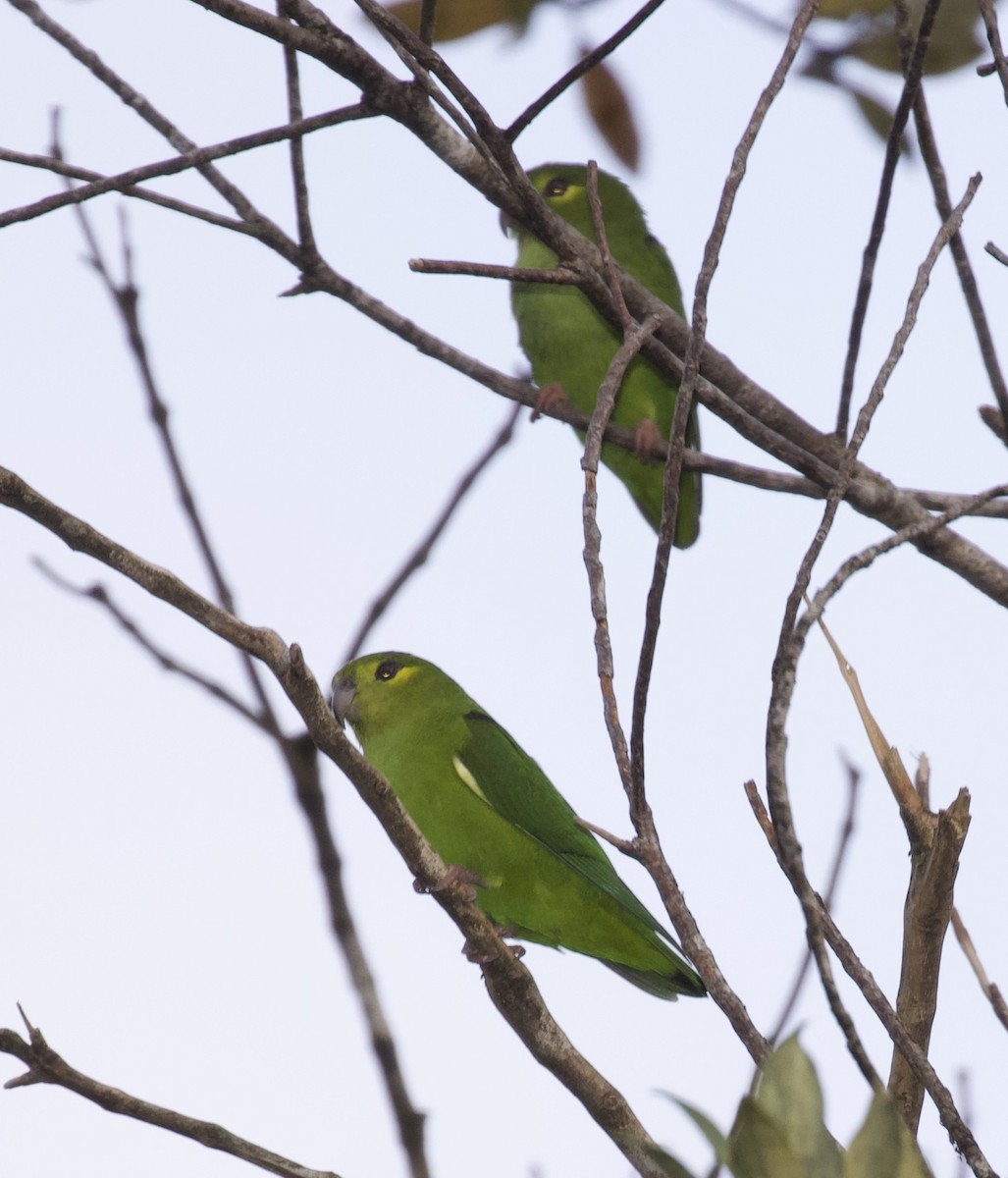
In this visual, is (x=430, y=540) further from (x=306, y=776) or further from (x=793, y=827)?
(x=793, y=827)

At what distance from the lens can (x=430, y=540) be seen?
3166mm

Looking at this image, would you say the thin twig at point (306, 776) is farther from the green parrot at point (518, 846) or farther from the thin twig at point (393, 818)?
the green parrot at point (518, 846)

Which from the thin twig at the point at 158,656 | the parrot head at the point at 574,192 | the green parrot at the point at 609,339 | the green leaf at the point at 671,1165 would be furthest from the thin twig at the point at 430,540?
→ the parrot head at the point at 574,192

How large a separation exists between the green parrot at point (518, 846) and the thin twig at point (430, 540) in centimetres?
115

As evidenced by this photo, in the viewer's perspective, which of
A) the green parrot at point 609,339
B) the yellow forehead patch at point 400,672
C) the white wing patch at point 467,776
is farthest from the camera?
the green parrot at point 609,339

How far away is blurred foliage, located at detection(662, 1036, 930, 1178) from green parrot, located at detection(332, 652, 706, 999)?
2.57 metres

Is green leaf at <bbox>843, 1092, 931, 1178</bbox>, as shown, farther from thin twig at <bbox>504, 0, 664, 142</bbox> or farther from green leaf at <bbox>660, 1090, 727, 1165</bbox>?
thin twig at <bbox>504, 0, 664, 142</bbox>

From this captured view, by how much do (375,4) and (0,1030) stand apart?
157 centimetres

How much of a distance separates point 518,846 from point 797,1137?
111 inches

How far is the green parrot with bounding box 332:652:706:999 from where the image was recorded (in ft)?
13.8

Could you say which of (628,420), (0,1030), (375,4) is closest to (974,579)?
(375,4)

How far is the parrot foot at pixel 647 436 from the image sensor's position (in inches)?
211

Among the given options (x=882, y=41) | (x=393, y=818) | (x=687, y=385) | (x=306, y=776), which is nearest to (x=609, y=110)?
(x=882, y=41)

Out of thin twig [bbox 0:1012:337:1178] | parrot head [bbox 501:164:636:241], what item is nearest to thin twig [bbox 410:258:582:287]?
thin twig [bbox 0:1012:337:1178]
